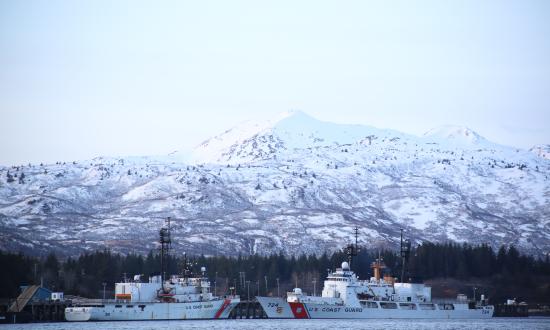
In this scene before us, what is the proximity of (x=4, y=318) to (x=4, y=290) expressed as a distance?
71.9 feet

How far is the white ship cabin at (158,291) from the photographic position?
15788cm

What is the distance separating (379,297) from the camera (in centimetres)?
16725

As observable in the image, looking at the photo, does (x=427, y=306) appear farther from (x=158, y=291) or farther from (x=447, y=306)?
(x=158, y=291)

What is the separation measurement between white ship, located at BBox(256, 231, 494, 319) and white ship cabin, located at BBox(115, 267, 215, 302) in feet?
36.3

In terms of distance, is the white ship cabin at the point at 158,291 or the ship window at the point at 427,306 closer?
the white ship cabin at the point at 158,291

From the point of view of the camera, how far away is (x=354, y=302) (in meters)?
→ 164

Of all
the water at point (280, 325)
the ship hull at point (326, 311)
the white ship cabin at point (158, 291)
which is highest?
the white ship cabin at point (158, 291)

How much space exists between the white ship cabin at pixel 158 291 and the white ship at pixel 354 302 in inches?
436

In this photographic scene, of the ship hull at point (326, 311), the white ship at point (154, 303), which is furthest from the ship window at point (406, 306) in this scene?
the white ship at point (154, 303)

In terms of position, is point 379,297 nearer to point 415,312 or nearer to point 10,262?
point 415,312

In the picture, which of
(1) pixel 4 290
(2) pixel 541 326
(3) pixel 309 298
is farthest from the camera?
(1) pixel 4 290

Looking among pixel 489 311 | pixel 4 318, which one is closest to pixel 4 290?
pixel 4 318

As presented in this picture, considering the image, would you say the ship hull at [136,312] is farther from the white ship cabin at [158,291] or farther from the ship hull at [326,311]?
the ship hull at [326,311]

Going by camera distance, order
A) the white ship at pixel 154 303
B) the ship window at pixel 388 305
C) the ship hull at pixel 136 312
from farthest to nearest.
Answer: the ship window at pixel 388 305
the white ship at pixel 154 303
the ship hull at pixel 136 312
